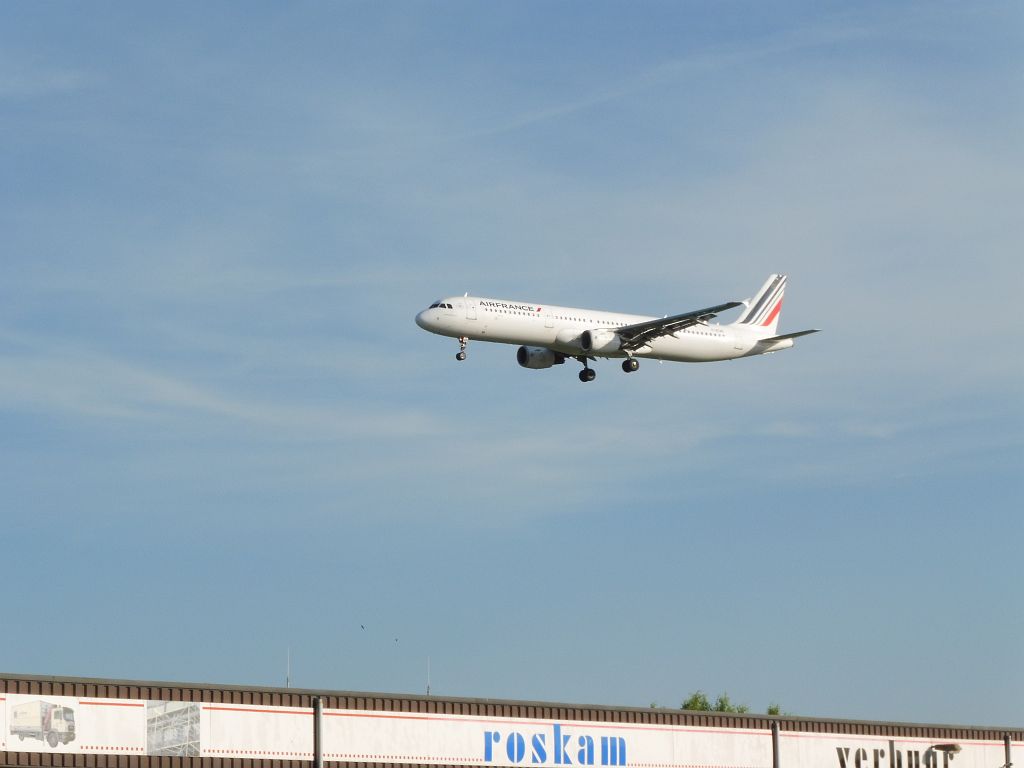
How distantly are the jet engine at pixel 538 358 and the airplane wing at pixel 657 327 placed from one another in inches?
139

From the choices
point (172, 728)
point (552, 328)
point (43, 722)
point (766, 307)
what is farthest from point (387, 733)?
point (766, 307)

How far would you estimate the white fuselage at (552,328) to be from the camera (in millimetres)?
74562

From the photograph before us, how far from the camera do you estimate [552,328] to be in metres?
77.5

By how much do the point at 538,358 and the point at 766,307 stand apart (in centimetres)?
2036

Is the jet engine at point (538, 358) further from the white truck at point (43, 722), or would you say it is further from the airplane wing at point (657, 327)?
the white truck at point (43, 722)

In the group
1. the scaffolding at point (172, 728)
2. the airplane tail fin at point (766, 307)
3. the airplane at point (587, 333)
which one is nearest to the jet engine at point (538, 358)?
the airplane at point (587, 333)

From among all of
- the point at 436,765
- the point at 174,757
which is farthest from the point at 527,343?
the point at 174,757

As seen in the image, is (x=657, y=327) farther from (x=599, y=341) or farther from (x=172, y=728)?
(x=172, y=728)

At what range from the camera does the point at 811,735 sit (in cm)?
5406

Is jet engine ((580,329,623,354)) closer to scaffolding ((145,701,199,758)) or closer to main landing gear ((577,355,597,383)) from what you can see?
main landing gear ((577,355,597,383))

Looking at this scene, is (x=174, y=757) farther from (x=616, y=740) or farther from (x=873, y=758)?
(x=873, y=758)

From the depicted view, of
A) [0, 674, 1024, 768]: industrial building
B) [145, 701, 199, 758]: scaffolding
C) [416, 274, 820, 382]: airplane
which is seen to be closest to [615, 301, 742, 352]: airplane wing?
[416, 274, 820, 382]: airplane

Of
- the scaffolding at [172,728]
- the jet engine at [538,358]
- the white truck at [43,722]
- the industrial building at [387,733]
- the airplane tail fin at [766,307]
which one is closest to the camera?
the white truck at [43,722]

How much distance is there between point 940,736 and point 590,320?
94.4 feet
